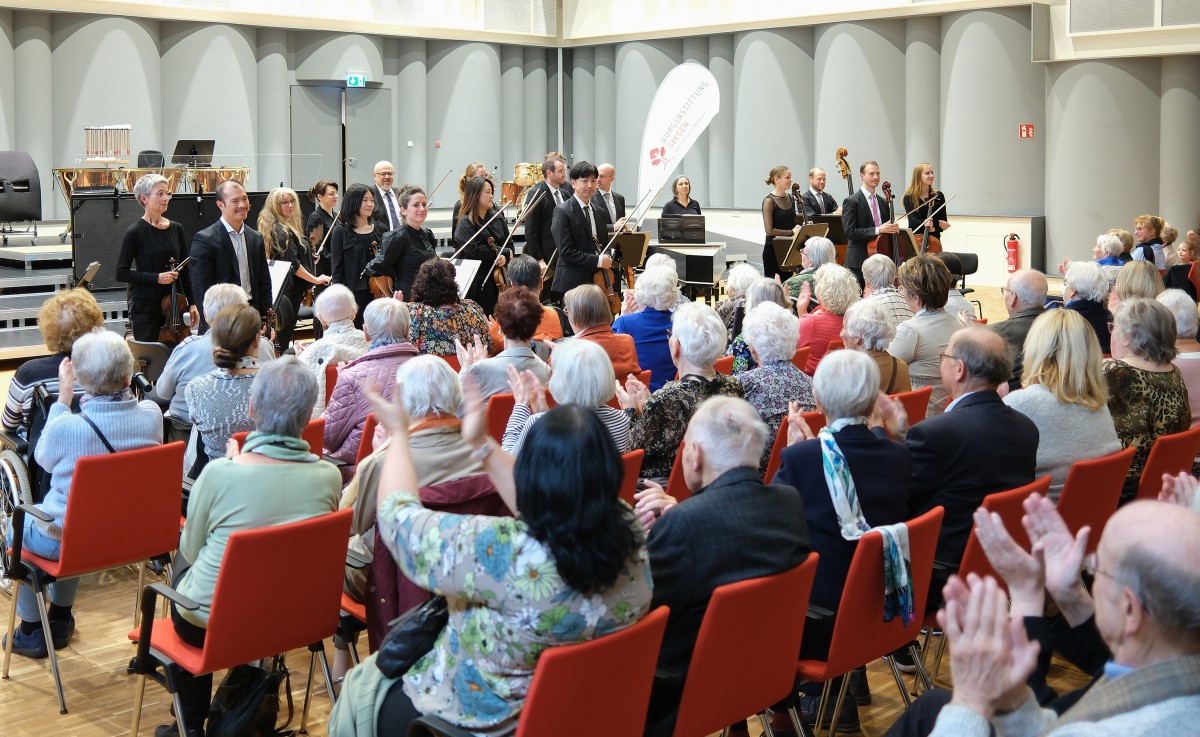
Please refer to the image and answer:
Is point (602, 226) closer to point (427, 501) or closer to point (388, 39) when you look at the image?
point (427, 501)

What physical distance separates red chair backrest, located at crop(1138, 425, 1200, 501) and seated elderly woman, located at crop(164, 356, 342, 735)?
2.55 meters

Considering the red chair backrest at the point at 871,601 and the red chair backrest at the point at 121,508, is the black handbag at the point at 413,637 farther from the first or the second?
the red chair backrest at the point at 121,508

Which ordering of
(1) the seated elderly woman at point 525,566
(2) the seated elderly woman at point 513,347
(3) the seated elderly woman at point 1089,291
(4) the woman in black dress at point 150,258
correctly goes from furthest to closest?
(4) the woman in black dress at point 150,258
(3) the seated elderly woman at point 1089,291
(2) the seated elderly woman at point 513,347
(1) the seated elderly woman at point 525,566

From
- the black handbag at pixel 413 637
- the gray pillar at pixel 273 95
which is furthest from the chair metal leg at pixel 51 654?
the gray pillar at pixel 273 95

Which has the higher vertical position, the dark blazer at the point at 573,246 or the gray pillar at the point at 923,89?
the gray pillar at the point at 923,89

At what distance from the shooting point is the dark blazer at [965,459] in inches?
131

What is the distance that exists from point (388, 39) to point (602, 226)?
9.17 metres

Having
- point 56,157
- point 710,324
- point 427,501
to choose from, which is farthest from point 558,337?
point 56,157

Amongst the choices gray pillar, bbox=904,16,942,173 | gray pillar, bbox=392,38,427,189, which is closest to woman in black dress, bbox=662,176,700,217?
gray pillar, bbox=904,16,942,173

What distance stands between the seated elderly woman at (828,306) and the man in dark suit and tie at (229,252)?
3.01 meters

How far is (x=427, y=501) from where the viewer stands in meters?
2.90

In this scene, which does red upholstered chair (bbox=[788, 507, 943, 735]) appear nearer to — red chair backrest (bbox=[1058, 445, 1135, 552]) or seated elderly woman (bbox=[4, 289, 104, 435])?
red chair backrest (bbox=[1058, 445, 1135, 552])

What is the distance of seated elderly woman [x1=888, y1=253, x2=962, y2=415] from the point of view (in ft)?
16.6

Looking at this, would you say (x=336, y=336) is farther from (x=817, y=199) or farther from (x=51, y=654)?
(x=817, y=199)
